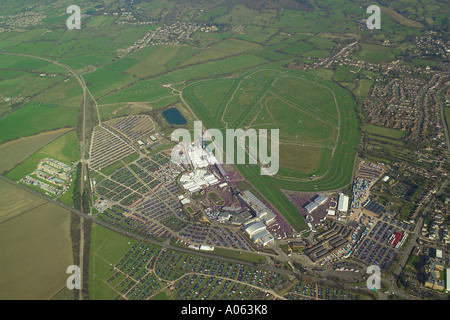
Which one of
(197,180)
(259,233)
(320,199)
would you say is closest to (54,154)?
(197,180)

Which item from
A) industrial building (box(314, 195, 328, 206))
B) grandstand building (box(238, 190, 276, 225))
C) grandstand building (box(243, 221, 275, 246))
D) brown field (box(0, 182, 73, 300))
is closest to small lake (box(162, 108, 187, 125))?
grandstand building (box(238, 190, 276, 225))

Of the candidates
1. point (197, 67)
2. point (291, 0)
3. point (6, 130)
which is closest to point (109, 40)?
point (197, 67)

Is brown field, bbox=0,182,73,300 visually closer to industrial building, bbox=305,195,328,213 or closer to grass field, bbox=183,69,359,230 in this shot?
grass field, bbox=183,69,359,230

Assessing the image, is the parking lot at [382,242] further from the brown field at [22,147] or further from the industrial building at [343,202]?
the brown field at [22,147]

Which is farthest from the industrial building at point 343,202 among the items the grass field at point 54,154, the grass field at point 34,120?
the grass field at point 34,120

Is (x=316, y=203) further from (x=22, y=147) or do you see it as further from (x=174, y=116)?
(x=22, y=147)

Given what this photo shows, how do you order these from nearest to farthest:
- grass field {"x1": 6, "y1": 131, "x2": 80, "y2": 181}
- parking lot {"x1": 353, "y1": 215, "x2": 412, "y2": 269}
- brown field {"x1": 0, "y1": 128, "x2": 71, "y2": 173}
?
parking lot {"x1": 353, "y1": 215, "x2": 412, "y2": 269}, grass field {"x1": 6, "y1": 131, "x2": 80, "y2": 181}, brown field {"x1": 0, "y1": 128, "x2": 71, "y2": 173}
